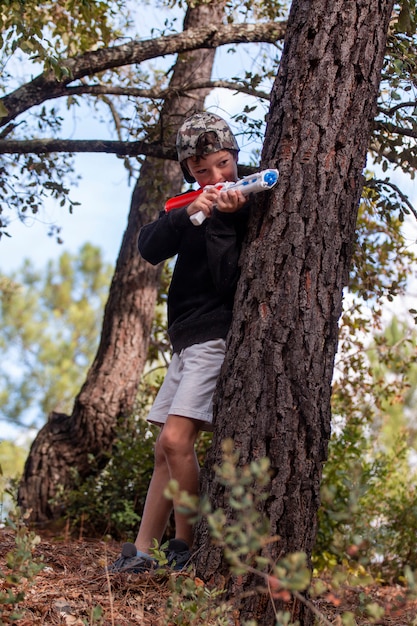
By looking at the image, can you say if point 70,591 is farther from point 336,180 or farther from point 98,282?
point 98,282

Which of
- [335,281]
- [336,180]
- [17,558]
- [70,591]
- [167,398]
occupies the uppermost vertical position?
[336,180]

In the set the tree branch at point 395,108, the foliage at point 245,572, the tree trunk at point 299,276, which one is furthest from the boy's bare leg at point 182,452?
the tree branch at point 395,108

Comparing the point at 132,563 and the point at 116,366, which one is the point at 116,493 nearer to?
the point at 116,366

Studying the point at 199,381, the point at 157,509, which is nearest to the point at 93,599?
the point at 157,509

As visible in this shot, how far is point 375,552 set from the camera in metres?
5.19

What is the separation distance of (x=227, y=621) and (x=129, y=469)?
3202 millimetres

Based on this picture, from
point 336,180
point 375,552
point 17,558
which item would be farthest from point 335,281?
point 375,552

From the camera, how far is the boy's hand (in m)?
2.93

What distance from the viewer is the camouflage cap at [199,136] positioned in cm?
333

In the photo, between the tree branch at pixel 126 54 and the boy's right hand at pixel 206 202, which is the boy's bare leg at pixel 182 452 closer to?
the boy's right hand at pixel 206 202

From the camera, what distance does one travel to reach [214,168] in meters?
3.35

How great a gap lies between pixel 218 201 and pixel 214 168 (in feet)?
1.37

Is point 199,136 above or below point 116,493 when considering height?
above

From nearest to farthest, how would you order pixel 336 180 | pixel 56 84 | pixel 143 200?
pixel 336 180, pixel 56 84, pixel 143 200
